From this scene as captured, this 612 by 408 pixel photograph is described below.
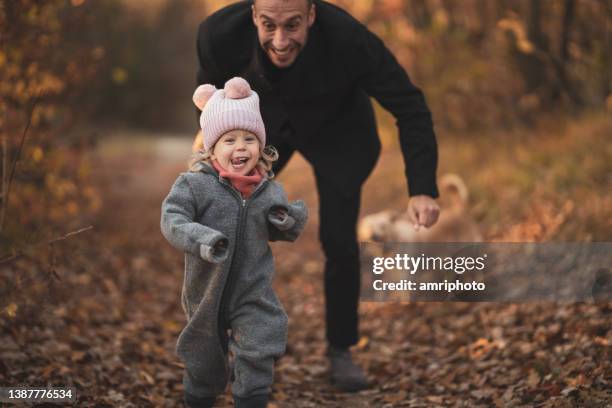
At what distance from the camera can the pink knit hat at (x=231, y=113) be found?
2818 millimetres

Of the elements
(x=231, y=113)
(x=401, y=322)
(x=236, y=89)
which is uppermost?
(x=236, y=89)

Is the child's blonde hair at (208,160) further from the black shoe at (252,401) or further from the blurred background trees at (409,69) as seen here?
the blurred background trees at (409,69)

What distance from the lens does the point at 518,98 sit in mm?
7934

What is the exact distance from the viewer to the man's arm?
11.7ft

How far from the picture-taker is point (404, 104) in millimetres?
3680

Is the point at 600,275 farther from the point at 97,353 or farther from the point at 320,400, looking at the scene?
the point at 97,353

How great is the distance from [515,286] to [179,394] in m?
2.67

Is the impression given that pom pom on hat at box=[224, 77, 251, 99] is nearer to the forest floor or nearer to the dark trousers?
the dark trousers

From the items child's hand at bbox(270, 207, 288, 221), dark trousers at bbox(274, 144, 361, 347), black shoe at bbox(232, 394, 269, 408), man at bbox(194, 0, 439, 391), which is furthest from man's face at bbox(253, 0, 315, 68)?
black shoe at bbox(232, 394, 269, 408)

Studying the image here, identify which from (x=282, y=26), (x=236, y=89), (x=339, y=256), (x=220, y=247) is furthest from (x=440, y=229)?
(x=220, y=247)

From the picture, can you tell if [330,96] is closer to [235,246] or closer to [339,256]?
[339,256]

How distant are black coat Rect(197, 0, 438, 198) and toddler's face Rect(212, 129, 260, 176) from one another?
27.4 inches

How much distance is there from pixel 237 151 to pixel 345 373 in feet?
5.65

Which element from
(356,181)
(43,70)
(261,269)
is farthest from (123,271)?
(261,269)
